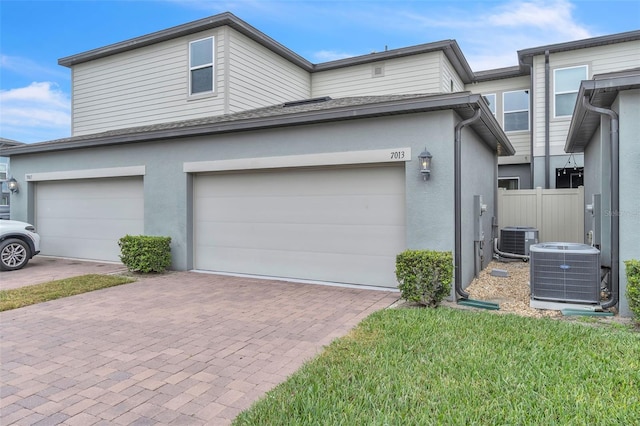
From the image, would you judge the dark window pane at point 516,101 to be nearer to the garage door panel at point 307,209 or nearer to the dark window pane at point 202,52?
the garage door panel at point 307,209

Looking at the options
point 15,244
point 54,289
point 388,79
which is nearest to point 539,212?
point 388,79

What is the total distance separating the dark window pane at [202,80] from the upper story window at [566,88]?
32.5 feet

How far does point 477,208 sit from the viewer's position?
728cm

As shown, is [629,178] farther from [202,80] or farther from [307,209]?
[202,80]

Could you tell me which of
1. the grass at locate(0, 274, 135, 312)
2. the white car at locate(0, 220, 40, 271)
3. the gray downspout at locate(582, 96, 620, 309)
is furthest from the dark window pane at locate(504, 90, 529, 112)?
the white car at locate(0, 220, 40, 271)

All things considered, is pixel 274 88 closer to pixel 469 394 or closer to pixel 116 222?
pixel 116 222

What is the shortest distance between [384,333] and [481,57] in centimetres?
1362

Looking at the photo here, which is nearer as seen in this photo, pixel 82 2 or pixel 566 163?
pixel 82 2

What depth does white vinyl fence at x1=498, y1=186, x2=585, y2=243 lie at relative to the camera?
1039cm

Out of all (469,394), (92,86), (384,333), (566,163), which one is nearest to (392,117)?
(384,333)

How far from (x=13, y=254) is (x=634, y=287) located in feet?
35.9

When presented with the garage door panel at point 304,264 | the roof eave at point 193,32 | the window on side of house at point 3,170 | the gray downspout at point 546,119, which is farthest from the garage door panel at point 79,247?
the gray downspout at point 546,119

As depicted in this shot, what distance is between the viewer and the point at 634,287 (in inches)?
174

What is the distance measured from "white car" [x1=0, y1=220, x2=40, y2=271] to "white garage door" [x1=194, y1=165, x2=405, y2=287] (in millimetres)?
3849
